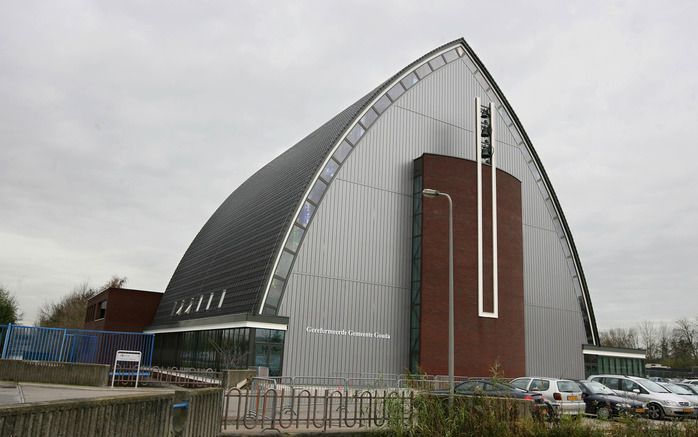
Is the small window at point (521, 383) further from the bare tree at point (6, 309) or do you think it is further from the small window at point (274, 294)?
the bare tree at point (6, 309)

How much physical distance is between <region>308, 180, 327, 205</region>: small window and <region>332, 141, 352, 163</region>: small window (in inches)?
72.8

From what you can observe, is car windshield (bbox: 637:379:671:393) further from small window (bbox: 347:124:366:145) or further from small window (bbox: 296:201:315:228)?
small window (bbox: 347:124:366:145)

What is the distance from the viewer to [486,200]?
3506 cm

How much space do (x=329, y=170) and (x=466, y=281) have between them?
974 cm

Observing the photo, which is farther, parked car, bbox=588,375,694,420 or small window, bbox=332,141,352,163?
small window, bbox=332,141,352,163

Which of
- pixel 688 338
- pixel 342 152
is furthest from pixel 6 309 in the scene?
pixel 688 338

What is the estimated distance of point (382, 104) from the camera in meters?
35.7

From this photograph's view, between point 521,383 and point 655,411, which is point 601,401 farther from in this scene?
point 521,383

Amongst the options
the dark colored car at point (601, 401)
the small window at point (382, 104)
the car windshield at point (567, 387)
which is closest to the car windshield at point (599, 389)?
the dark colored car at point (601, 401)

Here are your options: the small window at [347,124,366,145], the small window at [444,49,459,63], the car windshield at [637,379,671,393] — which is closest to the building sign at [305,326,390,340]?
the small window at [347,124,366,145]

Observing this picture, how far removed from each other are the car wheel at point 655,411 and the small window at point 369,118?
20479 millimetres

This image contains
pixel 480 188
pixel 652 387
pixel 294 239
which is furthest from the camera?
pixel 480 188

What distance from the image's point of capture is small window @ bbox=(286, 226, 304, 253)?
3061 centimetres

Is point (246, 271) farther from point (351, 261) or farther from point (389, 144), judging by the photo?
point (389, 144)
